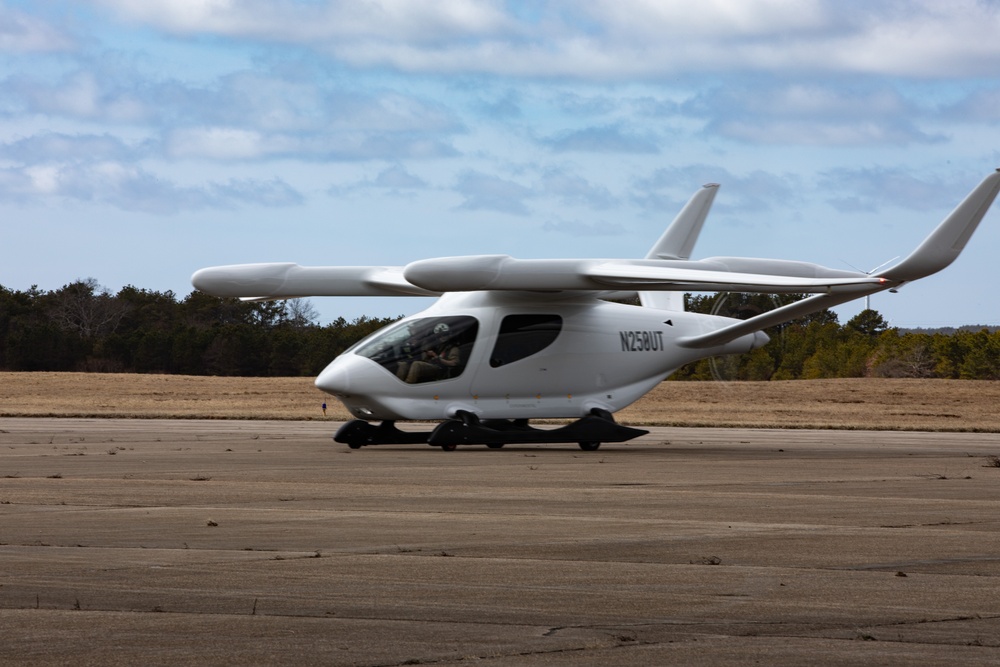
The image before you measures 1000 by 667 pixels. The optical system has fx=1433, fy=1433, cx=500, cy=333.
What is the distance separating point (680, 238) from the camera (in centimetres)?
2889

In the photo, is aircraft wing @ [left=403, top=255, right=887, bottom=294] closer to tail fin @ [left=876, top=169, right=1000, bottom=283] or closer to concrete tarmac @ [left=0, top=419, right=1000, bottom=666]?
tail fin @ [left=876, top=169, right=1000, bottom=283]

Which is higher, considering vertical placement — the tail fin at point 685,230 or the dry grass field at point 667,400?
the tail fin at point 685,230

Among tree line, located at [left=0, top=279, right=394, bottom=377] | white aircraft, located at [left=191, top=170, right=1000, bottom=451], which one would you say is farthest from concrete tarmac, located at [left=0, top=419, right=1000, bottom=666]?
tree line, located at [left=0, top=279, right=394, bottom=377]

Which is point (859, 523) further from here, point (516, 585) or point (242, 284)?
point (242, 284)

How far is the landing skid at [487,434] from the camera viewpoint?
23.9m

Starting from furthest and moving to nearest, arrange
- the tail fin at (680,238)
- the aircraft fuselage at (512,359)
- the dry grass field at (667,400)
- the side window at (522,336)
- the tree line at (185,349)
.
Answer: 1. the tree line at (185,349)
2. the dry grass field at (667,400)
3. the tail fin at (680,238)
4. the side window at (522,336)
5. the aircraft fuselage at (512,359)

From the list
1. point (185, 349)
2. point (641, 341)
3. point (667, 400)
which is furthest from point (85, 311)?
point (641, 341)

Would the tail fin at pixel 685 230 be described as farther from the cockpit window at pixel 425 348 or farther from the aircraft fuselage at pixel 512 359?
the cockpit window at pixel 425 348

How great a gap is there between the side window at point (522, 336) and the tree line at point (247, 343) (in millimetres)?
25437

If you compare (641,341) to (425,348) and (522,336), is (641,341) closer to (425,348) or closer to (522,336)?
(522,336)

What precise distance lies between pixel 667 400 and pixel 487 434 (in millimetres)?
28399

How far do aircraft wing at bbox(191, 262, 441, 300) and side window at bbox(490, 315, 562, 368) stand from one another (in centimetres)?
155

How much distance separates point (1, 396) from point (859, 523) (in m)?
44.8

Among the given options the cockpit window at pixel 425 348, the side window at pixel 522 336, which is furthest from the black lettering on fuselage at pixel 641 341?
the cockpit window at pixel 425 348
